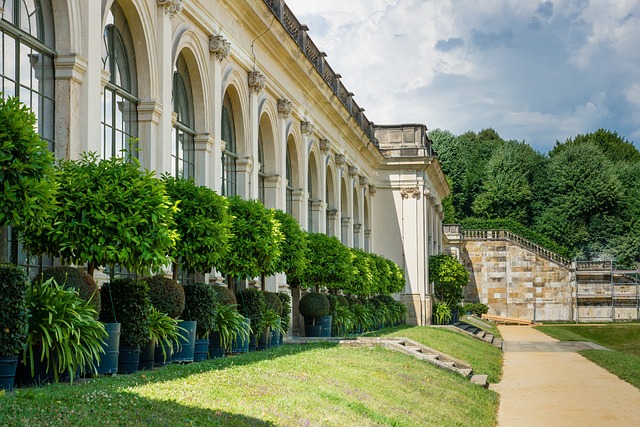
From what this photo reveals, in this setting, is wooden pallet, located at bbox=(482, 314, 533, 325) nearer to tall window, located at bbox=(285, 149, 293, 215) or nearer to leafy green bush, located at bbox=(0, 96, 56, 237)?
tall window, located at bbox=(285, 149, 293, 215)

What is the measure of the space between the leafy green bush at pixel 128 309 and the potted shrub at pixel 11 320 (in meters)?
2.57

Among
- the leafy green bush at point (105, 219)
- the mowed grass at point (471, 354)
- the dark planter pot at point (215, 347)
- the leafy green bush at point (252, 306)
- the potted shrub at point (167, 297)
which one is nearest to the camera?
the leafy green bush at point (105, 219)

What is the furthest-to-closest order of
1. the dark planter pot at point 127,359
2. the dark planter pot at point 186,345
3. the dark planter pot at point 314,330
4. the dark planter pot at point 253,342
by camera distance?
the dark planter pot at point 314,330 < the dark planter pot at point 253,342 < the dark planter pot at point 186,345 < the dark planter pot at point 127,359

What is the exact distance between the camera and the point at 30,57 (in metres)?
14.2

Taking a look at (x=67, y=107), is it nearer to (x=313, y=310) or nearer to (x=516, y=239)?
(x=313, y=310)

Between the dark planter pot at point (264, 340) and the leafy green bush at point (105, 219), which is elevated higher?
the leafy green bush at point (105, 219)

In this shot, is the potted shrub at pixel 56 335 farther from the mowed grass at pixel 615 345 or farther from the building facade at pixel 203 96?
the mowed grass at pixel 615 345

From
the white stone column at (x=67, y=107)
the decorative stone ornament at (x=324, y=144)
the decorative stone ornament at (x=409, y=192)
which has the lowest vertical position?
the white stone column at (x=67, y=107)

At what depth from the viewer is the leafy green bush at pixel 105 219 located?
12.4 m

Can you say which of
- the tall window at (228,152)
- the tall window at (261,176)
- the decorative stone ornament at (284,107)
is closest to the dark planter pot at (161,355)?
the tall window at (228,152)

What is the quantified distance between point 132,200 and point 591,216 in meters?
74.6

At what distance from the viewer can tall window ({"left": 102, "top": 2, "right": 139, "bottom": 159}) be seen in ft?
56.4

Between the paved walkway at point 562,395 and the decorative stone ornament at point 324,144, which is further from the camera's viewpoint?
Result: the decorative stone ornament at point 324,144

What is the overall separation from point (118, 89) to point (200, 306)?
447cm
